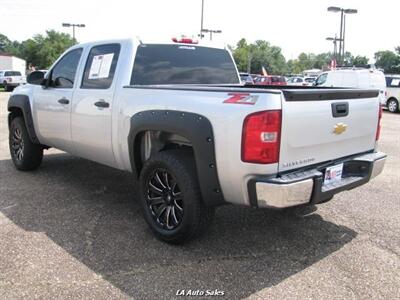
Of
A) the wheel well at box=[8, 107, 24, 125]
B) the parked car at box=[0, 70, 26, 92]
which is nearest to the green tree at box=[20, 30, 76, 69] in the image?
the parked car at box=[0, 70, 26, 92]

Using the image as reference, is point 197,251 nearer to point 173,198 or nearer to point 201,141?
point 173,198

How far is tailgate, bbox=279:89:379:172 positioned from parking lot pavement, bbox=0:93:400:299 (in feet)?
2.74

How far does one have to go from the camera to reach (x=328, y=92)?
373cm

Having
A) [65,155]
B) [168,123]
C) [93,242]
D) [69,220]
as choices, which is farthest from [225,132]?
[65,155]

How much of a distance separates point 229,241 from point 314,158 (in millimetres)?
1105

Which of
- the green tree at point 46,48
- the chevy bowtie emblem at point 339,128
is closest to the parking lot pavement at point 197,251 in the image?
the chevy bowtie emblem at point 339,128

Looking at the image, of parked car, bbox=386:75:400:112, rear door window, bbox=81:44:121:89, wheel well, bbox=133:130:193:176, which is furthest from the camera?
parked car, bbox=386:75:400:112

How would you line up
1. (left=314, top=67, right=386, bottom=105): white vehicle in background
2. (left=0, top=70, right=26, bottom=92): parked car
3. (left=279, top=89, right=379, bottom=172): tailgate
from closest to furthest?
(left=279, top=89, right=379, bottom=172): tailgate, (left=314, top=67, right=386, bottom=105): white vehicle in background, (left=0, top=70, right=26, bottom=92): parked car

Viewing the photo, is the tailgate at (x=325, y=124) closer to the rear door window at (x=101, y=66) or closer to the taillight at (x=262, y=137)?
the taillight at (x=262, y=137)

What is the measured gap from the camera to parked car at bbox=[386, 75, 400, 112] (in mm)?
21141

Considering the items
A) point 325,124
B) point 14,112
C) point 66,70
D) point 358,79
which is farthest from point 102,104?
point 358,79

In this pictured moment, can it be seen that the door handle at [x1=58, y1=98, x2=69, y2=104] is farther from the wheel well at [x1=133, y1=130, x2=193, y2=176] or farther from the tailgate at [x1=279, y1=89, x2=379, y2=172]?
the tailgate at [x1=279, y1=89, x2=379, y2=172]

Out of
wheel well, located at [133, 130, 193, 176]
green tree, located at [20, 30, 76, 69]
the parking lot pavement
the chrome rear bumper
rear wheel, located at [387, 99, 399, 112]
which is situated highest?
green tree, located at [20, 30, 76, 69]

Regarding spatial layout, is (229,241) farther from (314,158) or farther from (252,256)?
(314,158)
